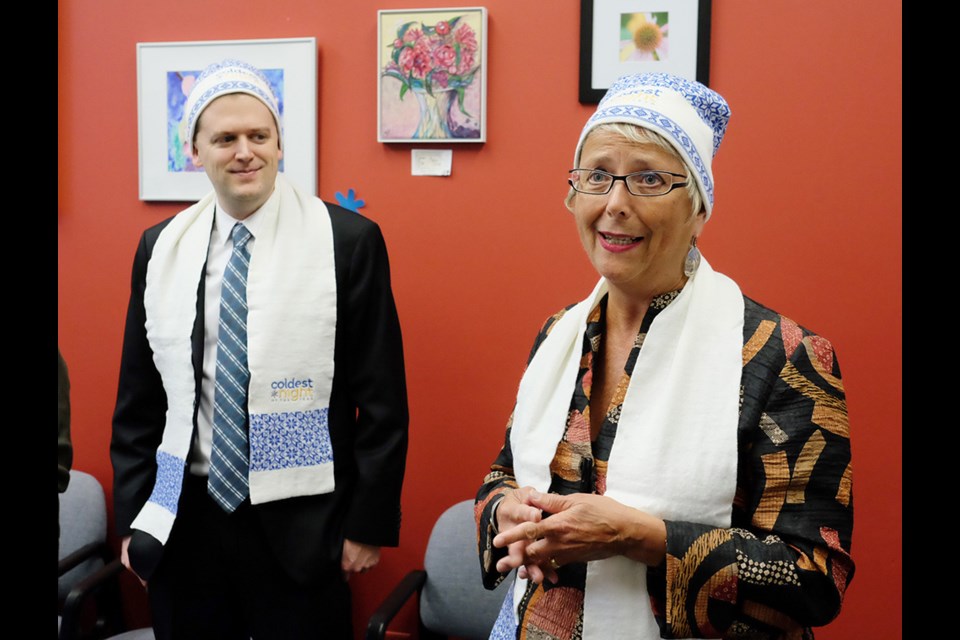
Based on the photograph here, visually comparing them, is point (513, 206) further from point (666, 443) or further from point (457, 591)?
point (666, 443)

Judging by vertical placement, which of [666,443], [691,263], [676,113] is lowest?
[666,443]

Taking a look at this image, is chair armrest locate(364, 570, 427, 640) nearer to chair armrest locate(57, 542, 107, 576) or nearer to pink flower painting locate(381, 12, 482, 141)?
chair armrest locate(57, 542, 107, 576)

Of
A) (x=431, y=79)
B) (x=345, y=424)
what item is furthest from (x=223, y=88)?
(x=345, y=424)

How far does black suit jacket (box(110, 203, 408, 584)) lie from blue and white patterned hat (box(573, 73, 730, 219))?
79cm

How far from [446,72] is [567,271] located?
28.2 inches

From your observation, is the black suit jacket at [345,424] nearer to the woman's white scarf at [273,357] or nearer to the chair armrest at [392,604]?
the woman's white scarf at [273,357]

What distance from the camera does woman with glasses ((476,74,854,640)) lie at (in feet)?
3.90

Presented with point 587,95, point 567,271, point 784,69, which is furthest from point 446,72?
point 784,69

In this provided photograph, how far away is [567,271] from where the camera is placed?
2439 millimetres

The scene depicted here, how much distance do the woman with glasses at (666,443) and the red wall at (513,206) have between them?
0.95 meters

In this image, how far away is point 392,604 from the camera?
87.6 inches

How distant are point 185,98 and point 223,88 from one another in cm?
70

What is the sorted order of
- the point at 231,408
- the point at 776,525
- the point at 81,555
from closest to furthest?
the point at 776,525 → the point at 231,408 → the point at 81,555

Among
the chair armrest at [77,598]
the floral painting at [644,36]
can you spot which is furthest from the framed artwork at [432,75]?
the chair armrest at [77,598]
